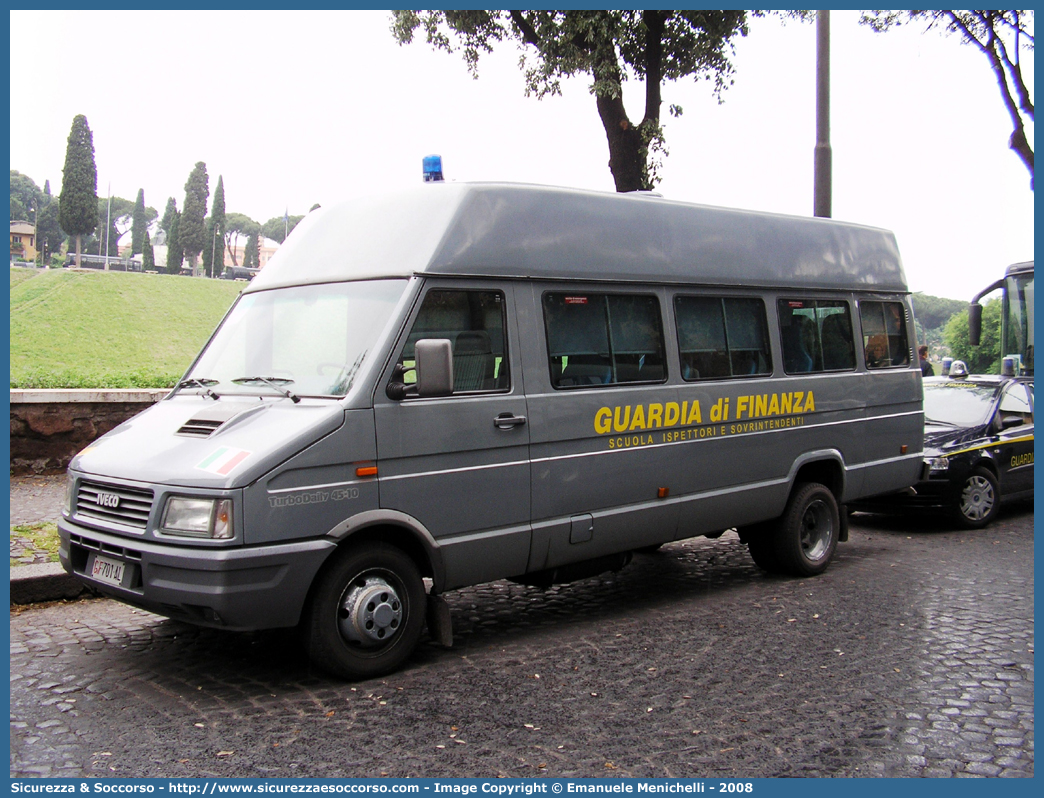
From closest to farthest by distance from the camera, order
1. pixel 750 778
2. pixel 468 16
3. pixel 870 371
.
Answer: pixel 750 778 → pixel 870 371 → pixel 468 16

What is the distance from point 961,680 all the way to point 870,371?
3751 mm

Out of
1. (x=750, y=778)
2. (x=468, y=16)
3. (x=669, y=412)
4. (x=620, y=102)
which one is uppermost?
(x=468, y=16)

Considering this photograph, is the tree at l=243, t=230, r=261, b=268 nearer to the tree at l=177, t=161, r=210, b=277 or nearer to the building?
the building

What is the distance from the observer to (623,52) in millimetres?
13688

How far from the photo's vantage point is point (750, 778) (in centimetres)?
403

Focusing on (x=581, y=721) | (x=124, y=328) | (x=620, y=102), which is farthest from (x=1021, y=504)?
(x=124, y=328)

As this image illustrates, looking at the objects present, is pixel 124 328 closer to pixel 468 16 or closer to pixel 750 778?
pixel 468 16

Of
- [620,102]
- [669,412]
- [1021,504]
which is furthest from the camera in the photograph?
[620,102]

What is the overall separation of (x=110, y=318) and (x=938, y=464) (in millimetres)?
63523

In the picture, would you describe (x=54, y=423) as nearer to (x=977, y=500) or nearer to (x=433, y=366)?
(x=433, y=366)

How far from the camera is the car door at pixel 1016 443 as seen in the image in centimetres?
1075

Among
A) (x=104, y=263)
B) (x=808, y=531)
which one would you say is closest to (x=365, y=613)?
(x=808, y=531)

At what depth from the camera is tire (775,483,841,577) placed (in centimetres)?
780

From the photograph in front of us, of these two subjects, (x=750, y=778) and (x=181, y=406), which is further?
(x=181, y=406)
